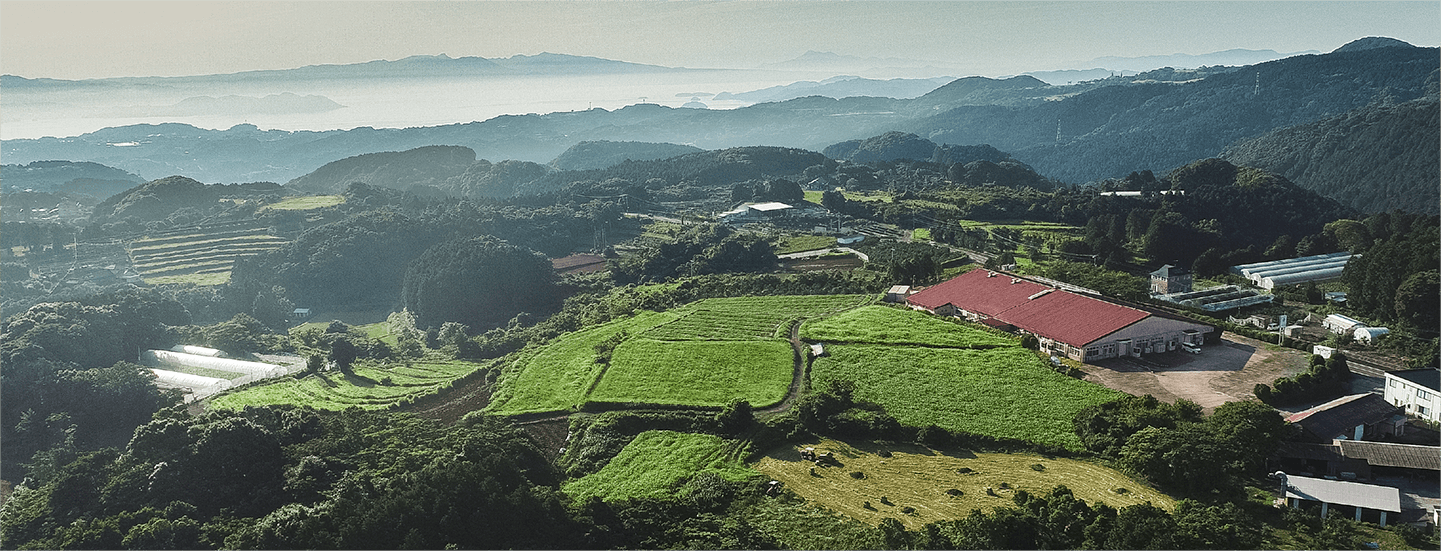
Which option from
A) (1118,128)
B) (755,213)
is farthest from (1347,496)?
(1118,128)

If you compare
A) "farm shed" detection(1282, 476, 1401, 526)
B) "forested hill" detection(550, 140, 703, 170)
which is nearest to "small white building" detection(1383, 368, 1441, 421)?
"farm shed" detection(1282, 476, 1401, 526)

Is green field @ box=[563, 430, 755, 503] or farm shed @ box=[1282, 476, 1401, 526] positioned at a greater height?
farm shed @ box=[1282, 476, 1401, 526]

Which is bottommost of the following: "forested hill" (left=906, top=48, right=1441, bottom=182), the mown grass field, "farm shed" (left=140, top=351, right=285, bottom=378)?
"farm shed" (left=140, top=351, right=285, bottom=378)

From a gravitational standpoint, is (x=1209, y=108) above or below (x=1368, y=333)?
above

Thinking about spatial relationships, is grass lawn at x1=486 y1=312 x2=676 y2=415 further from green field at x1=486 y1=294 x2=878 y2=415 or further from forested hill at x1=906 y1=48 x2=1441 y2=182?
forested hill at x1=906 y1=48 x2=1441 y2=182

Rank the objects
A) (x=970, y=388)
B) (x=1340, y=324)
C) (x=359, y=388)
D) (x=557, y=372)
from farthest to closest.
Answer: (x=359, y=388) → (x=1340, y=324) → (x=557, y=372) → (x=970, y=388)

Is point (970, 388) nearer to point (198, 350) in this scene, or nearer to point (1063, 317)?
→ point (1063, 317)

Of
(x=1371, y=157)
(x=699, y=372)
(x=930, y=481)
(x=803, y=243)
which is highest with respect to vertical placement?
(x=1371, y=157)
